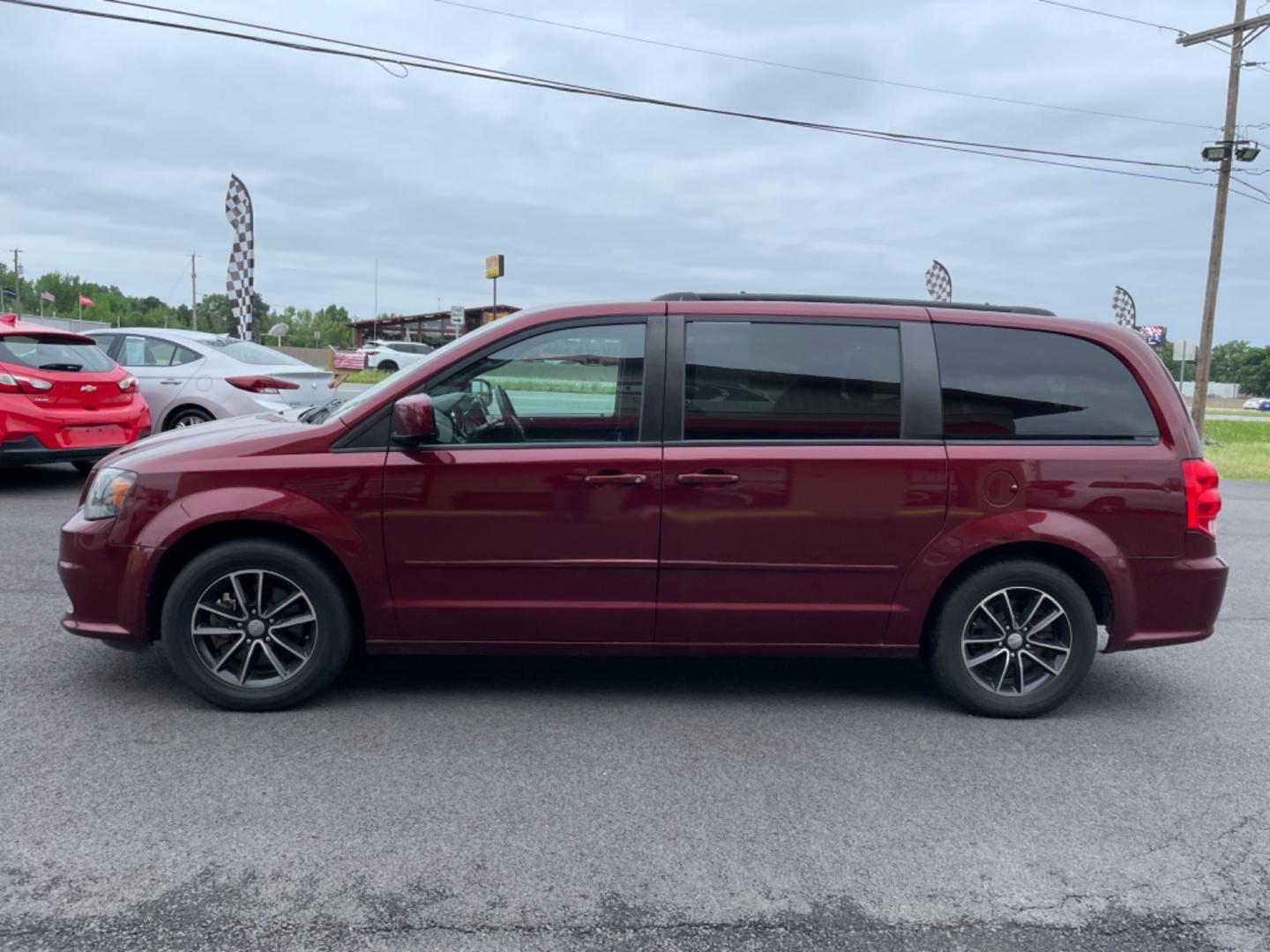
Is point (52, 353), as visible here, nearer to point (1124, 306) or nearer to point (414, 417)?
point (414, 417)

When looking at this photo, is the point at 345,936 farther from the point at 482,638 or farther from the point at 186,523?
the point at 186,523

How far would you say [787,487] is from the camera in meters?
4.23

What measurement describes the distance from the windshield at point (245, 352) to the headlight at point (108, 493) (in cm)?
765

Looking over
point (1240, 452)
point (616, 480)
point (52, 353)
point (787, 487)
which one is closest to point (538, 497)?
point (616, 480)

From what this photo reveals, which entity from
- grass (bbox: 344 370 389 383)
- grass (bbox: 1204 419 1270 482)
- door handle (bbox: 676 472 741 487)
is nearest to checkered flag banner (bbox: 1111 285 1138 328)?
grass (bbox: 1204 419 1270 482)

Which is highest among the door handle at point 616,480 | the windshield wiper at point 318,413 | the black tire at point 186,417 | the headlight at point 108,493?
the windshield wiper at point 318,413

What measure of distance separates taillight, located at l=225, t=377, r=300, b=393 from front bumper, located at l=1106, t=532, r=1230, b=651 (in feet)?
30.3

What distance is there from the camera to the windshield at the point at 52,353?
9109 mm

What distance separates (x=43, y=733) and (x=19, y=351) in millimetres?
6480

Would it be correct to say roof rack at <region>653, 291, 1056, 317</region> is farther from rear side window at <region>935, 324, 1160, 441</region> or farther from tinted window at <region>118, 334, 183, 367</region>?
tinted window at <region>118, 334, 183, 367</region>

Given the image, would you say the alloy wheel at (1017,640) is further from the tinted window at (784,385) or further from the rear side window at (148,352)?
the rear side window at (148,352)

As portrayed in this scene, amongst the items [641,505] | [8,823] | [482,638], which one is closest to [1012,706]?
[641,505]

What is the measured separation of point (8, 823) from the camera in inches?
125

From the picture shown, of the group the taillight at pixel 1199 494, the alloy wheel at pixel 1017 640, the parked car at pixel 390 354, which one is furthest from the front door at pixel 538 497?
the parked car at pixel 390 354
